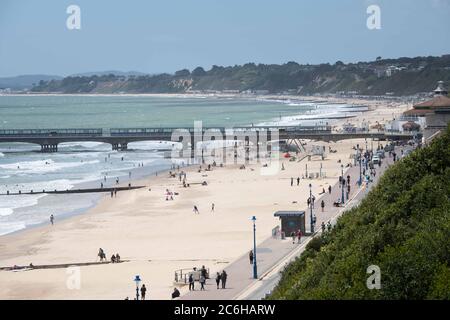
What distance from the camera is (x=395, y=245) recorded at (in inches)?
575

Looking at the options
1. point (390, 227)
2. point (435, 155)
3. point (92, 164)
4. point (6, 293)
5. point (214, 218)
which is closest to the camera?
point (390, 227)

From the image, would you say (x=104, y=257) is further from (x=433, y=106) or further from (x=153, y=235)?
(x=433, y=106)

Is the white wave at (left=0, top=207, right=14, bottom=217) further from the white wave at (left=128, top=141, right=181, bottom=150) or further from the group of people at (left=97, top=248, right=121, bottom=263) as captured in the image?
the white wave at (left=128, top=141, right=181, bottom=150)

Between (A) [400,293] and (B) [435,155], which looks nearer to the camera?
(A) [400,293]

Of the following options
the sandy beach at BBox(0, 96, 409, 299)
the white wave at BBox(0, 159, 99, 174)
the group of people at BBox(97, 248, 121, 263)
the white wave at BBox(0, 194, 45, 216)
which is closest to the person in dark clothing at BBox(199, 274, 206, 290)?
the sandy beach at BBox(0, 96, 409, 299)

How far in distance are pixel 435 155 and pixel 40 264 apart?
13.1 meters

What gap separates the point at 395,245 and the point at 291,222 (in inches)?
512

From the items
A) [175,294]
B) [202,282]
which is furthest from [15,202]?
[175,294]

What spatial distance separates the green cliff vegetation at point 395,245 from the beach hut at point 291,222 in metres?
5.02

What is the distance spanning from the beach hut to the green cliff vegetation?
5016 mm

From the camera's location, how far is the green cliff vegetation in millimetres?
11719

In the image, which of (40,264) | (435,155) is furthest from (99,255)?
(435,155)
